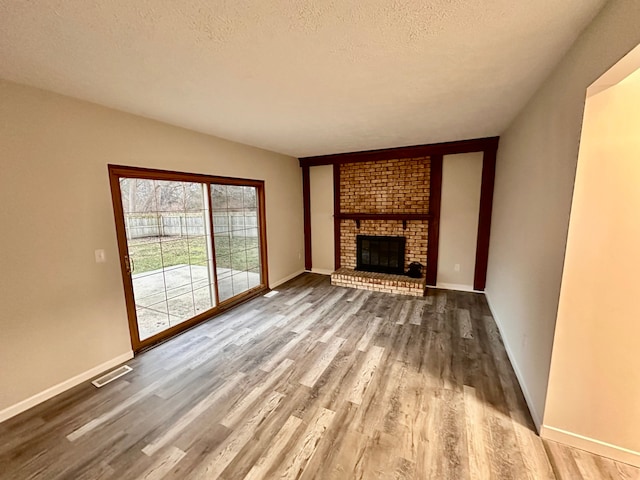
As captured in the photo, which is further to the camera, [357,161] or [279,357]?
[357,161]

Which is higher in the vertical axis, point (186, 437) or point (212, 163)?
point (212, 163)

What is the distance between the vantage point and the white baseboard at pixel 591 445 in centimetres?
151

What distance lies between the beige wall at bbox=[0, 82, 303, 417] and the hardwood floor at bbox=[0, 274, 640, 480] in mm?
352

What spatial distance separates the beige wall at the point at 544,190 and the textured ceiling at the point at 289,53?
0.16 meters

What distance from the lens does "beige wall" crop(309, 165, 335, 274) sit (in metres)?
5.41

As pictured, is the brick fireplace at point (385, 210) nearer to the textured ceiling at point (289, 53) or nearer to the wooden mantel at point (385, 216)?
the wooden mantel at point (385, 216)

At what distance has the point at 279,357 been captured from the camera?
2646 millimetres

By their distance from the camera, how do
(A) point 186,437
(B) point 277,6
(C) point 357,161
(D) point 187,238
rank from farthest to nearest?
(C) point 357,161 < (D) point 187,238 < (A) point 186,437 < (B) point 277,6

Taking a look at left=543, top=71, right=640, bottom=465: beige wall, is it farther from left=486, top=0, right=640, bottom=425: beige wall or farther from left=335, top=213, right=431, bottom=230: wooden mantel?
left=335, top=213, right=431, bottom=230: wooden mantel

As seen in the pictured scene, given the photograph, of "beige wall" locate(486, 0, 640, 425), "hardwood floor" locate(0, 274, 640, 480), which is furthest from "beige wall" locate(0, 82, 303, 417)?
"beige wall" locate(486, 0, 640, 425)

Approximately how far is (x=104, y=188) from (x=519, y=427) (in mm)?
3902

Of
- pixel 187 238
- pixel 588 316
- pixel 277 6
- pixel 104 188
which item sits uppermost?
pixel 277 6

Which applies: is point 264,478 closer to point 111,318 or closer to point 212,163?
point 111,318

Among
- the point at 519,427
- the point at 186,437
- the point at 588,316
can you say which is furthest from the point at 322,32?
the point at 519,427
